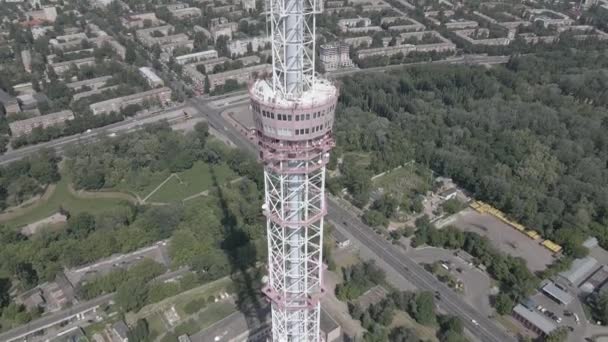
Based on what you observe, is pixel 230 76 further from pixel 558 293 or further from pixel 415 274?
pixel 558 293

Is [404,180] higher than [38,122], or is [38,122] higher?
[38,122]

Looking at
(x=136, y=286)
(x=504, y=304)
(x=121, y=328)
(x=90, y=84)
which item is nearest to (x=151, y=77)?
(x=90, y=84)

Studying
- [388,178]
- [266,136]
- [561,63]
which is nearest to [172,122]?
[388,178]

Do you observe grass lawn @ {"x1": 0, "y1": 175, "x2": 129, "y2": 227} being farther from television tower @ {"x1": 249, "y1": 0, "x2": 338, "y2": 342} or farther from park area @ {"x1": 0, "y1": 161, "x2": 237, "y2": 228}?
television tower @ {"x1": 249, "y1": 0, "x2": 338, "y2": 342}

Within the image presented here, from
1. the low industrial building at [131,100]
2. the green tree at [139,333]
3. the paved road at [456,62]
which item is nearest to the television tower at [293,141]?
the green tree at [139,333]

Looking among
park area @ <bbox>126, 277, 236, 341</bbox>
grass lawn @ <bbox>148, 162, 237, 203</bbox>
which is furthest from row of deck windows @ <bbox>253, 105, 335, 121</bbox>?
grass lawn @ <bbox>148, 162, 237, 203</bbox>

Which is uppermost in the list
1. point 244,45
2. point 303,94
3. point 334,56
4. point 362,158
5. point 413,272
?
point 303,94
